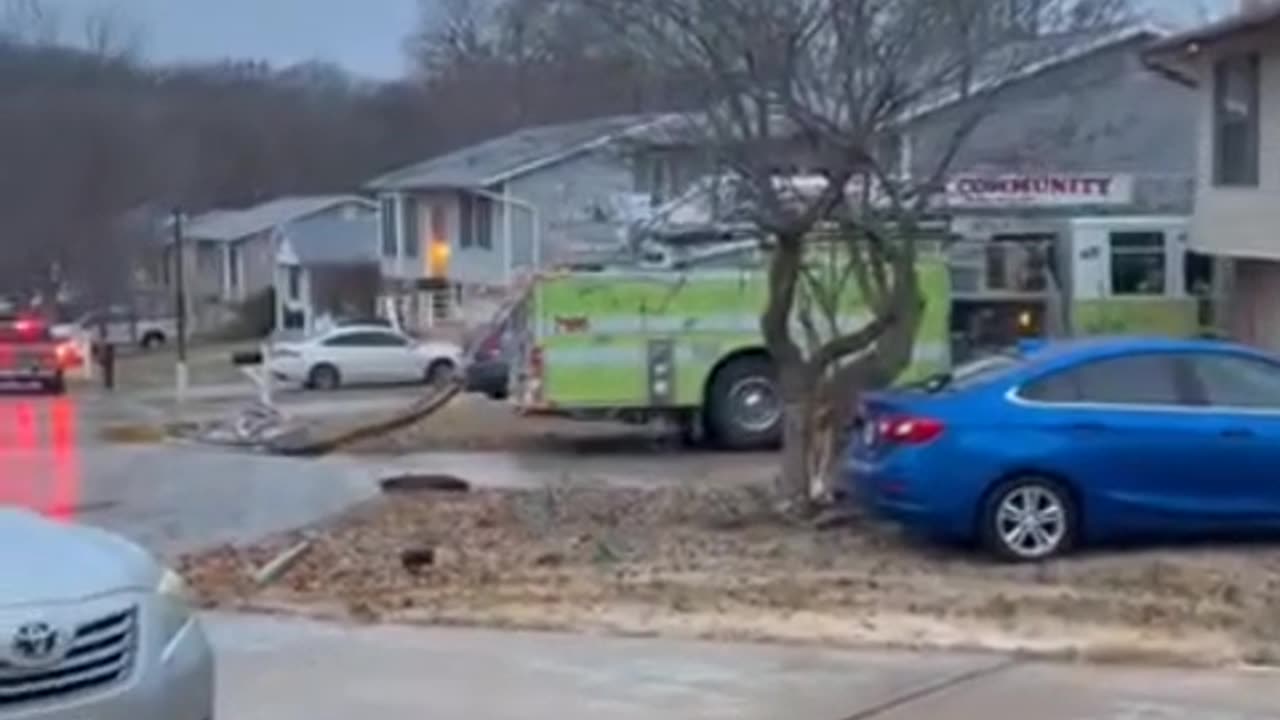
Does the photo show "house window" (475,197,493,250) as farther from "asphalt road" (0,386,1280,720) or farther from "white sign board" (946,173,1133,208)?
"asphalt road" (0,386,1280,720)

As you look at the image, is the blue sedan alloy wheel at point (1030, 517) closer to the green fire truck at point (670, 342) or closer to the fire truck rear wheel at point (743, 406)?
the green fire truck at point (670, 342)

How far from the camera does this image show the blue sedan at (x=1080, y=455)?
47.2ft

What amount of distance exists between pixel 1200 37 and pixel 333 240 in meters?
60.1

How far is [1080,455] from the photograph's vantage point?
14.4 metres

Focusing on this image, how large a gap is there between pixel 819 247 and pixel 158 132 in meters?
73.3

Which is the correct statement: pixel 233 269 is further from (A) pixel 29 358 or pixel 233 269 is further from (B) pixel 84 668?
(B) pixel 84 668

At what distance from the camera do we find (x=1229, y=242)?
27.9 metres

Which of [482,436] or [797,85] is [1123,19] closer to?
[797,85]

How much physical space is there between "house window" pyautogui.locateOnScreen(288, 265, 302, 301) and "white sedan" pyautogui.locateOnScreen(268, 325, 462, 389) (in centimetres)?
3025

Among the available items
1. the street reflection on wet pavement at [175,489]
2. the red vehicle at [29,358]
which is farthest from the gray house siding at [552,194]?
the street reflection on wet pavement at [175,489]

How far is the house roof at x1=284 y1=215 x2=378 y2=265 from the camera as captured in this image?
84125 millimetres

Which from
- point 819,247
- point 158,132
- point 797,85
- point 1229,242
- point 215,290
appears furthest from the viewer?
point 215,290

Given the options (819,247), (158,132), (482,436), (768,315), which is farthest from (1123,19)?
(158,132)

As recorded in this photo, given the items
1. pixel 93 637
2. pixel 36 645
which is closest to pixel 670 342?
pixel 93 637
